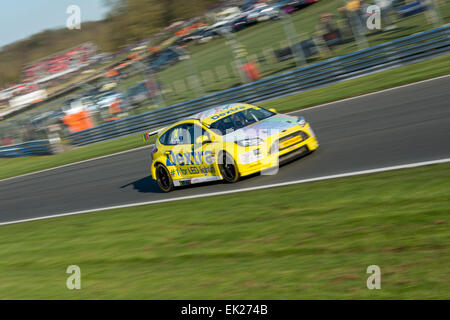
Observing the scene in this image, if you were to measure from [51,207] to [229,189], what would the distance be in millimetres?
6124

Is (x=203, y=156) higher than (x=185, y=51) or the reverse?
the reverse

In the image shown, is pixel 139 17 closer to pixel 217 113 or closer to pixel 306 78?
pixel 306 78

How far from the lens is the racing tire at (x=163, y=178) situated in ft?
41.9

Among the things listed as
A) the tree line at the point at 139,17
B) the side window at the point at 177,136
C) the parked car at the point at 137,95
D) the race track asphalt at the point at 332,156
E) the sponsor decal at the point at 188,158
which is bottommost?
the race track asphalt at the point at 332,156

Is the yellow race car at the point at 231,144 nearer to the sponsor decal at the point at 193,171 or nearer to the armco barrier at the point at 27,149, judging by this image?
the sponsor decal at the point at 193,171

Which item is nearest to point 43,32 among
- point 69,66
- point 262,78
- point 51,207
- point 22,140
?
point 69,66

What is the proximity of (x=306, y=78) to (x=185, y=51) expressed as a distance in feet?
15.3

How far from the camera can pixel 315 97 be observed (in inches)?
758

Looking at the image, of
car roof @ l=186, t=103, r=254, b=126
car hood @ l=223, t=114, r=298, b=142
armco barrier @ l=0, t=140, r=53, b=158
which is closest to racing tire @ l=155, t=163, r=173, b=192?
car roof @ l=186, t=103, r=254, b=126

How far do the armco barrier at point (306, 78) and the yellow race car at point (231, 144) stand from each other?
25.8ft

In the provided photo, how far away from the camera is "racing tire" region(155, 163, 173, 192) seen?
41.9 feet

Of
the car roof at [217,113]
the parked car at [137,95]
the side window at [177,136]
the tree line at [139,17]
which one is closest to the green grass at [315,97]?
the parked car at [137,95]

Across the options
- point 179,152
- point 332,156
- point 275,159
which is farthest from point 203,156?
point 332,156
